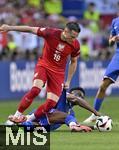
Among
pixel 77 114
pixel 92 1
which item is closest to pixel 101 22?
pixel 92 1

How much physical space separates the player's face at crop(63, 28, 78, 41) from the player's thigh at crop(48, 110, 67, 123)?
1.32 metres

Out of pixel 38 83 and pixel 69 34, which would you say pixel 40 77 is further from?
pixel 69 34

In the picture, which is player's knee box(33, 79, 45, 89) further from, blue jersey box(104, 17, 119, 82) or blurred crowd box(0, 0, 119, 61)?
blurred crowd box(0, 0, 119, 61)

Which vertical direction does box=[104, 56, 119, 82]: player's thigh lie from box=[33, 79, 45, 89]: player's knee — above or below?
above

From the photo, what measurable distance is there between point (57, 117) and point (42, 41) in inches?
520

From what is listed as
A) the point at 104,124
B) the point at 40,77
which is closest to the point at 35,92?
the point at 40,77

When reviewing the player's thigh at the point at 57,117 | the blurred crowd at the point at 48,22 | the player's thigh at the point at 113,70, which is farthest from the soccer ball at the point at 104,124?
the blurred crowd at the point at 48,22

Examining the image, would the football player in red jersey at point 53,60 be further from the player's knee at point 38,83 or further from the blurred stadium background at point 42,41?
the blurred stadium background at point 42,41

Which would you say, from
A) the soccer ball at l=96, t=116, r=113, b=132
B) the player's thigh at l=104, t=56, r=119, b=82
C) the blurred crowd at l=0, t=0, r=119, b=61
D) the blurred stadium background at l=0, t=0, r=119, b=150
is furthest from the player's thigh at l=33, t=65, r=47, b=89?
the blurred crowd at l=0, t=0, r=119, b=61

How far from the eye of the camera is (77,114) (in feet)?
61.3

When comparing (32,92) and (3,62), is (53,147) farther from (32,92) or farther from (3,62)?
(3,62)

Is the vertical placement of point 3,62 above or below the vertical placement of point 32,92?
above

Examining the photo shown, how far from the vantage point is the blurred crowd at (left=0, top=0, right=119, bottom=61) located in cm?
2558

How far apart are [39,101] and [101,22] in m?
8.14
